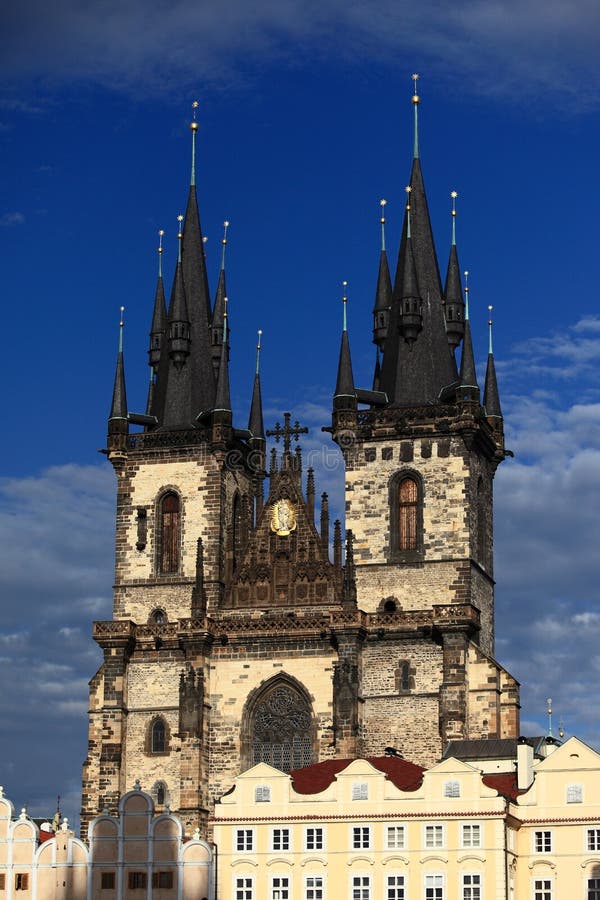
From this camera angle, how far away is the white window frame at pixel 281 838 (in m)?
73.6

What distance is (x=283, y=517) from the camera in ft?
295

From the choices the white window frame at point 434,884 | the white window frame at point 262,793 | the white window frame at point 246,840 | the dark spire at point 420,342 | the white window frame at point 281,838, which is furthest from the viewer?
the dark spire at point 420,342

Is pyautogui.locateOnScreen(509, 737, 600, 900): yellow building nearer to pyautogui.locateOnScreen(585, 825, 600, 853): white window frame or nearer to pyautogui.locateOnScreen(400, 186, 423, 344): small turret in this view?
pyautogui.locateOnScreen(585, 825, 600, 853): white window frame

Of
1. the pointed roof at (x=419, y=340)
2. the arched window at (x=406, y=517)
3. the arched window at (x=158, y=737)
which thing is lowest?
the arched window at (x=158, y=737)

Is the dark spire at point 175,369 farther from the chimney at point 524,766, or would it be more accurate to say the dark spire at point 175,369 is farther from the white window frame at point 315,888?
the white window frame at point 315,888

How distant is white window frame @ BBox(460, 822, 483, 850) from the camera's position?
235 feet

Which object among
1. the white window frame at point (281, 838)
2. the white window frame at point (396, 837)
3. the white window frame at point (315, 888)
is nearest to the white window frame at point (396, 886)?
the white window frame at point (396, 837)

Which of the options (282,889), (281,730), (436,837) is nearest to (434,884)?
(436,837)

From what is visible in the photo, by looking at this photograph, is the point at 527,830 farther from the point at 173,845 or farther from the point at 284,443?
the point at 284,443

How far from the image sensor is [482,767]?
80.9m

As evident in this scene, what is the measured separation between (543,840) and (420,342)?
82.0 ft

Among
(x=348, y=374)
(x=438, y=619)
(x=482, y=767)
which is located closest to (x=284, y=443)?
(x=348, y=374)

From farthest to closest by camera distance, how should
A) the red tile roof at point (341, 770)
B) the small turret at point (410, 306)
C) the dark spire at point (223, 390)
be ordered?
the dark spire at point (223, 390) < the small turret at point (410, 306) < the red tile roof at point (341, 770)

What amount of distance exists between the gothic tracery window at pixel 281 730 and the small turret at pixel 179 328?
567 inches
